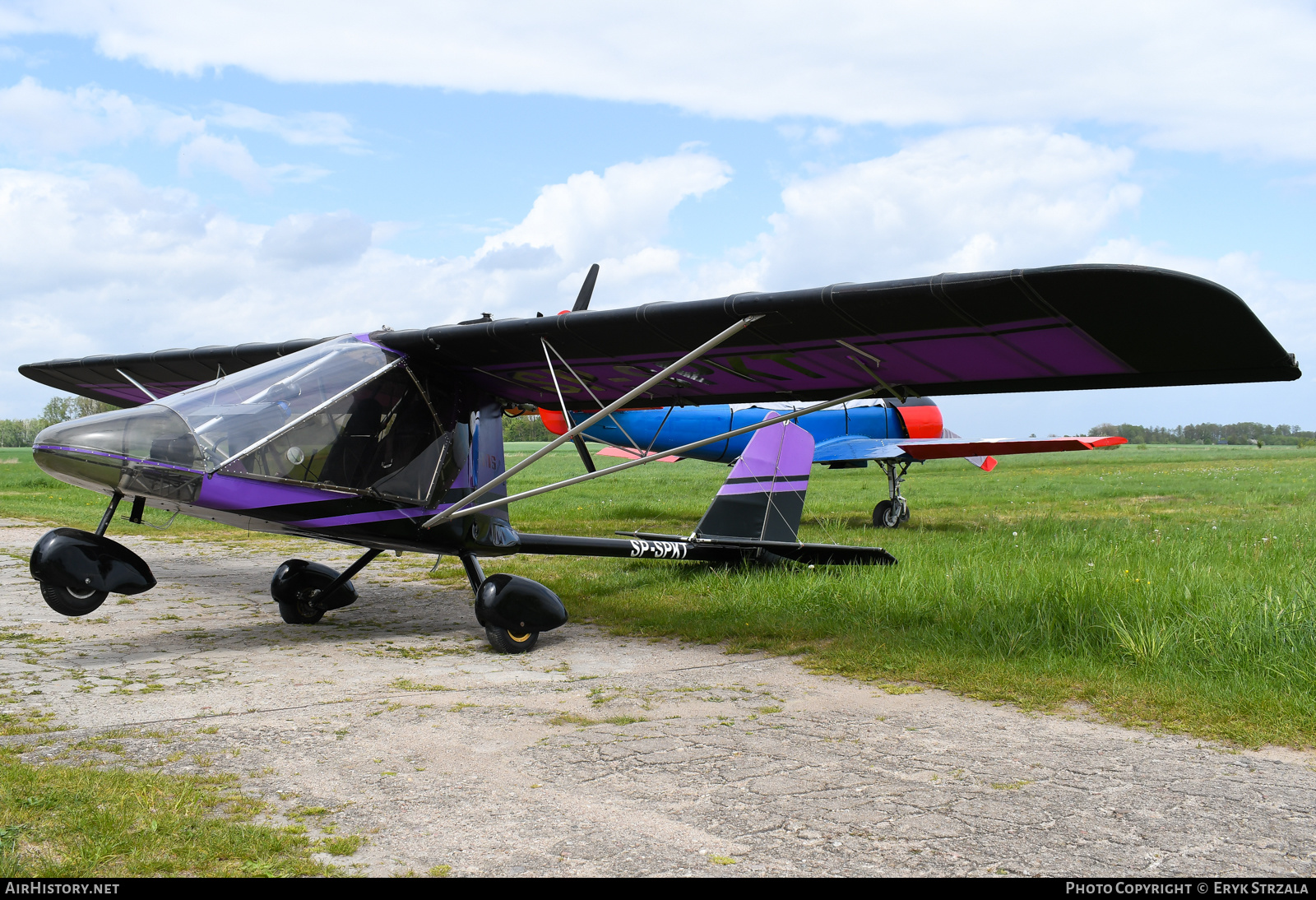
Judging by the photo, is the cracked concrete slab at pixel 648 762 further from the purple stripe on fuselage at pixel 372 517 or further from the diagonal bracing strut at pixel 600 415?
the diagonal bracing strut at pixel 600 415

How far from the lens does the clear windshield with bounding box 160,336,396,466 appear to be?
603 cm

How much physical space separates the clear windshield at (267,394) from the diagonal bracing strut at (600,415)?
133 centimetres

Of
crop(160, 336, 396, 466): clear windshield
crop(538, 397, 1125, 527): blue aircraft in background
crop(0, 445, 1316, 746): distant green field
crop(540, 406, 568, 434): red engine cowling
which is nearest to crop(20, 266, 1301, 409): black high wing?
crop(160, 336, 396, 466): clear windshield

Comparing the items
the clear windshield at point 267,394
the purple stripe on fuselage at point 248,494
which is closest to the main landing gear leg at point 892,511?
the clear windshield at point 267,394

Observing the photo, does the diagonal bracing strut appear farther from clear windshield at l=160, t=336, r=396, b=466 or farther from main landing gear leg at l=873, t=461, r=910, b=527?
main landing gear leg at l=873, t=461, r=910, b=527

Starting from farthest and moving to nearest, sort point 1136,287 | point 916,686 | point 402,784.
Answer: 1. point 916,686
2. point 1136,287
3. point 402,784

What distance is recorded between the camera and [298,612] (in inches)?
313

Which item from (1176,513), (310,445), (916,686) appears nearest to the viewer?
(916,686)

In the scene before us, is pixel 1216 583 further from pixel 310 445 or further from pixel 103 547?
pixel 103 547

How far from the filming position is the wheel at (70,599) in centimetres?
560

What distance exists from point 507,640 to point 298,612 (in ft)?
7.72
